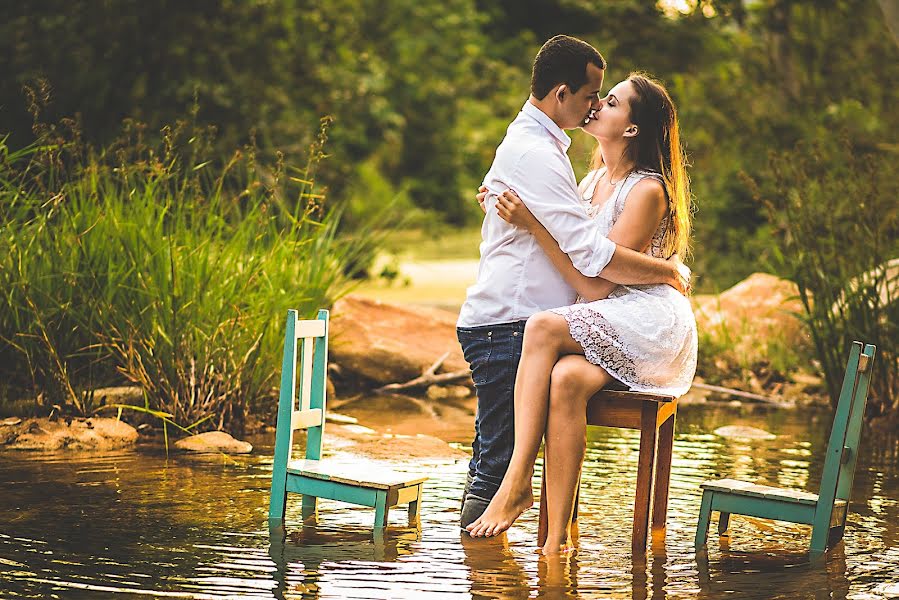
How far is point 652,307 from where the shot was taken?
14.5 feet

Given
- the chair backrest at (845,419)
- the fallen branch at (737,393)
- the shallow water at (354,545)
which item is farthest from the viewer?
the fallen branch at (737,393)

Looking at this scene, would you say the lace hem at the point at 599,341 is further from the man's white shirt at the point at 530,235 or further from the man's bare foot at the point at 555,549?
the man's bare foot at the point at 555,549

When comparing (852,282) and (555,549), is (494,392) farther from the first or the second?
(852,282)

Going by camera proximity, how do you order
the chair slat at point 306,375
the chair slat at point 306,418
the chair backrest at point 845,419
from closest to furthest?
the chair backrest at point 845,419
the chair slat at point 306,418
the chair slat at point 306,375

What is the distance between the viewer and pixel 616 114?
454cm

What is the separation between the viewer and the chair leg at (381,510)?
4.51 m

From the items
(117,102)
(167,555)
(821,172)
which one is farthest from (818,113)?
(167,555)

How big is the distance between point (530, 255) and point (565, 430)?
593 millimetres

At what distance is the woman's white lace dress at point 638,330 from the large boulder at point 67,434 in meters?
2.53

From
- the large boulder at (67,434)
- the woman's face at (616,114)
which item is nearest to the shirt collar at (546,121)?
the woman's face at (616,114)

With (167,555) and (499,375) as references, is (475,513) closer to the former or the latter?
(499,375)

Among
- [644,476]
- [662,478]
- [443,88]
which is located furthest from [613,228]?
[443,88]

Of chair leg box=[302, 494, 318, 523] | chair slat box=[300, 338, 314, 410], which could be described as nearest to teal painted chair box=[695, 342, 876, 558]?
chair leg box=[302, 494, 318, 523]

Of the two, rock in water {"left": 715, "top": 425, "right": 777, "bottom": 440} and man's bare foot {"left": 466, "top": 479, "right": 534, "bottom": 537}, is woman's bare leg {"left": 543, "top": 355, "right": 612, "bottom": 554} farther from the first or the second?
rock in water {"left": 715, "top": 425, "right": 777, "bottom": 440}
